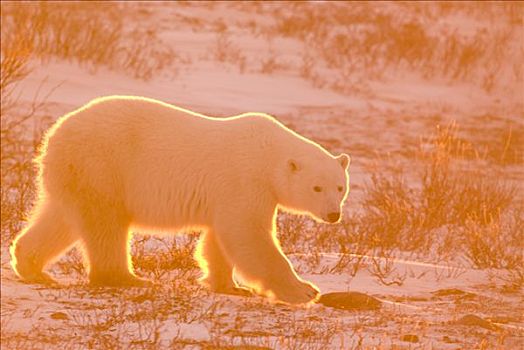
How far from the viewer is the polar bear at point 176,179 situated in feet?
19.4

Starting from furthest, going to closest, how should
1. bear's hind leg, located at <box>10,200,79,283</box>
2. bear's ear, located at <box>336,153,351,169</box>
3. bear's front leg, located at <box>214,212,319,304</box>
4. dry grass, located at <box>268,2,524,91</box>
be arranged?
dry grass, located at <box>268,2,524,91</box> → bear's hind leg, located at <box>10,200,79,283</box> → bear's ear, located at <box>336,153,351,169</box> → bear's front leg, located at <box>214,212,319,304</box>

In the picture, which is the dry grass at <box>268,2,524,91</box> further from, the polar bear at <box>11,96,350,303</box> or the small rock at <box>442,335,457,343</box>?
the small rock at <box>442,335,457,343</box>

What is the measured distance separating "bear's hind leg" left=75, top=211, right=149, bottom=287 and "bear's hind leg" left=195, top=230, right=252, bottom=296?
372 millimetres

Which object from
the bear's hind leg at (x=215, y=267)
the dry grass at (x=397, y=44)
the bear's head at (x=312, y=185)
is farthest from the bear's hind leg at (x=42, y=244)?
the dry grass at (x=397, y=44)

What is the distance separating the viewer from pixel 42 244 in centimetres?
629

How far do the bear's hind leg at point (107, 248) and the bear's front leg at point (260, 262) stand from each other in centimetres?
55

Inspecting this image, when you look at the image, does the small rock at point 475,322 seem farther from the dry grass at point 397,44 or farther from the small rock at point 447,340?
the dry grass at point 397,44

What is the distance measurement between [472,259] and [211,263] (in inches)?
82.6

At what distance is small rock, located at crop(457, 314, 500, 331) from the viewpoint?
546 centimetres

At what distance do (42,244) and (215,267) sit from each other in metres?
0.98

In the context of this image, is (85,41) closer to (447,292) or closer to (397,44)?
(397,44)

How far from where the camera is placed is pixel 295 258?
7.12 m

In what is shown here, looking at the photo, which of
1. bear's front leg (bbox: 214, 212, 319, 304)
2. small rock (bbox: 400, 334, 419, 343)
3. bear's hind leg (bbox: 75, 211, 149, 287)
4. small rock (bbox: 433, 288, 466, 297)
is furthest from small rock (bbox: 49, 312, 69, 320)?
small rock (bbox: 433, 288, 466, 297)

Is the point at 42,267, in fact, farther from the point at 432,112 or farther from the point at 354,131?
the point at 432,112
